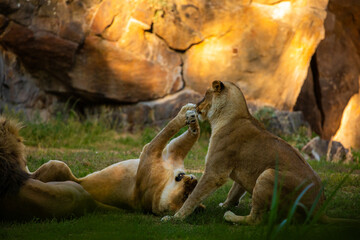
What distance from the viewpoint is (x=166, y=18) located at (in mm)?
11773

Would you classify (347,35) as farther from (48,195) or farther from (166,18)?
(48,195)

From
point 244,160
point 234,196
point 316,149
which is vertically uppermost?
point 244,160

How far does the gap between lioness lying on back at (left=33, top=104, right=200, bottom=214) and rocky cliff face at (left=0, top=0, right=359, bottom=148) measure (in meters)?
6.00

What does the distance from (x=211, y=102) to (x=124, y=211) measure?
1549 millimetres

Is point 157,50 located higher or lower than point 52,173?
higher

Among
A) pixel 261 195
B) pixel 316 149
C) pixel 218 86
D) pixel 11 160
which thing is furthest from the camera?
pixel 316 149

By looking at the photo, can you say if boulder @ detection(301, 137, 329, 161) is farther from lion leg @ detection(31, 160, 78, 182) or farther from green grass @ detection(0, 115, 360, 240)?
lion leg @ detection(31, 160, 78, 182)

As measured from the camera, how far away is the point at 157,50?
1192 centimetres

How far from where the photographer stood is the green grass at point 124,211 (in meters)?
4.33

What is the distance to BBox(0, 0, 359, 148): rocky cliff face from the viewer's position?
11.5 metres

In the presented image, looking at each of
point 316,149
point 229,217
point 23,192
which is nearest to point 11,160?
point 23,192

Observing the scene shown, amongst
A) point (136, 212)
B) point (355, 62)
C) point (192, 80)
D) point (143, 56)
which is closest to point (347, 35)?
point (355, 62)

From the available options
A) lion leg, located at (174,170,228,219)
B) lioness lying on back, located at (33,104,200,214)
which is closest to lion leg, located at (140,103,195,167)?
lioness lying on back, located at (33,104,200,214)

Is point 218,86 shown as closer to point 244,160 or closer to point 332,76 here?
point 244,160
